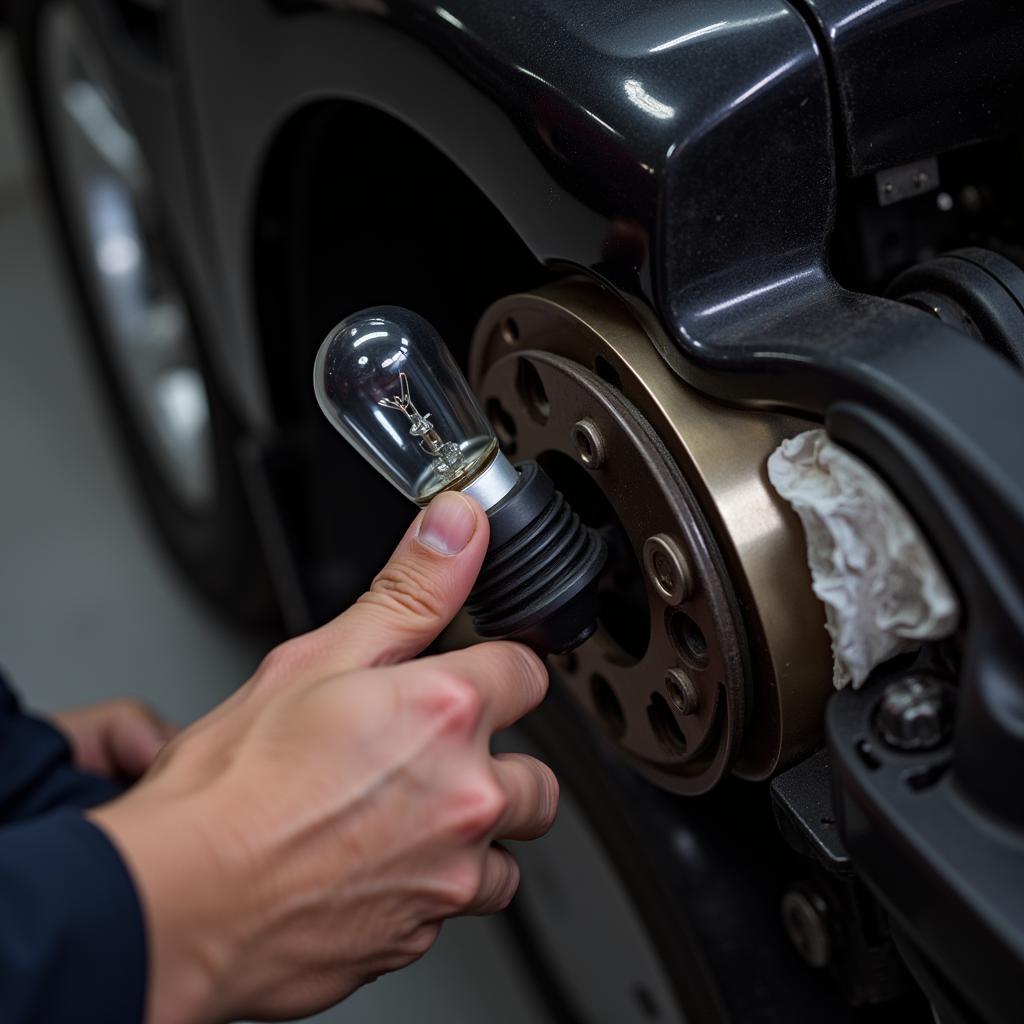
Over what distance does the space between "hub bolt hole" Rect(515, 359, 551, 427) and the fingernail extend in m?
0.10

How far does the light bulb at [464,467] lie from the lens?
0.57m

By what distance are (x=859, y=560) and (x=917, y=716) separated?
66mm

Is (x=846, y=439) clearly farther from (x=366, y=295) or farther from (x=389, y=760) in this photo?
(x=366, y=295)

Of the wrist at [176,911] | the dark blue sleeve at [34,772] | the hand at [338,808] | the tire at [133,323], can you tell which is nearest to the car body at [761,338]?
the hand at [338,808]

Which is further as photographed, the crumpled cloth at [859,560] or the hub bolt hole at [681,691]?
the hub bolt hole at [681,691]

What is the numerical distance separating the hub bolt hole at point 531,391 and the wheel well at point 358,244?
0.77 ft

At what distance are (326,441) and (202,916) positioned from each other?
27.3 inches

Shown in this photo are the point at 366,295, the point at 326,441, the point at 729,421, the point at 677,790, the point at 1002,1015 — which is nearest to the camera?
the point at 1002,1015

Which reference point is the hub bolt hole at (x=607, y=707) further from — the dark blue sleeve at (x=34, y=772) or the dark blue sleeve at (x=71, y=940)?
the dark blue sleeve at (x=34, y=772)

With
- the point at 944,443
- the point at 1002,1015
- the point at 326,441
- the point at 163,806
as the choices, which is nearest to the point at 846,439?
the point at 944,443

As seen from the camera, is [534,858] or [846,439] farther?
[534,858]

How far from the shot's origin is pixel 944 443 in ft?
1.46

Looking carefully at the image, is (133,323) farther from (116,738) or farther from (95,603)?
(116,738)

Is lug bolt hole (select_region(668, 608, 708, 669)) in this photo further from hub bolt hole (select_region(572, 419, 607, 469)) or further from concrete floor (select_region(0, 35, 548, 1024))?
concrete floor (select_region(0, 35, 548, 1024))
